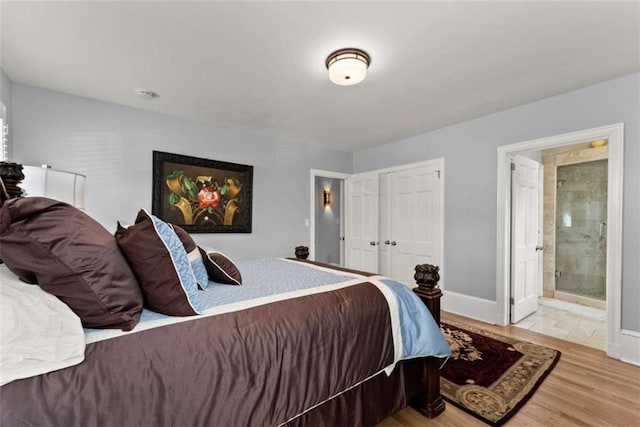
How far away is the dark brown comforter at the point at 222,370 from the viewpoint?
798 mm

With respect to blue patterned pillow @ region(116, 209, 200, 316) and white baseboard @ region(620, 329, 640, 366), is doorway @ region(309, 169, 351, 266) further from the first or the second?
blue patterned pillow @ region(116, 209, 200, 316)

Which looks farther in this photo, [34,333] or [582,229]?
[582,229]

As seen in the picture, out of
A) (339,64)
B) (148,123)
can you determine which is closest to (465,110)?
(339,64)

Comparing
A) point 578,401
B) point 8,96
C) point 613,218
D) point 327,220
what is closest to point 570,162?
point 613,218

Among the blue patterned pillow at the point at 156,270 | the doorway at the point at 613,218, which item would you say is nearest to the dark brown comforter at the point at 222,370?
the blue patterned pillow at the point at 156,270

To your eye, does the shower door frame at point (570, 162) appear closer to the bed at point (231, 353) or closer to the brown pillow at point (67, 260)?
the bed at point (231, 353)

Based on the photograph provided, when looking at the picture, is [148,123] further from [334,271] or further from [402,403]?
[402,403]

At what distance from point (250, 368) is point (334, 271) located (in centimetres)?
111

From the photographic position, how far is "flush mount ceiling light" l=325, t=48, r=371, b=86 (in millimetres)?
2023

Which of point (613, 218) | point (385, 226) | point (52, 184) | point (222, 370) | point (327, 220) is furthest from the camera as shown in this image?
point (327, 220)

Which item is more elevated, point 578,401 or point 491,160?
point 491,160

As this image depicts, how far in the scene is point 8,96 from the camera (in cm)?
247

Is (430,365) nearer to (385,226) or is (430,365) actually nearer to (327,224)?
(385,226)

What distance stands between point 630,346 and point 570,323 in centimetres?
108
